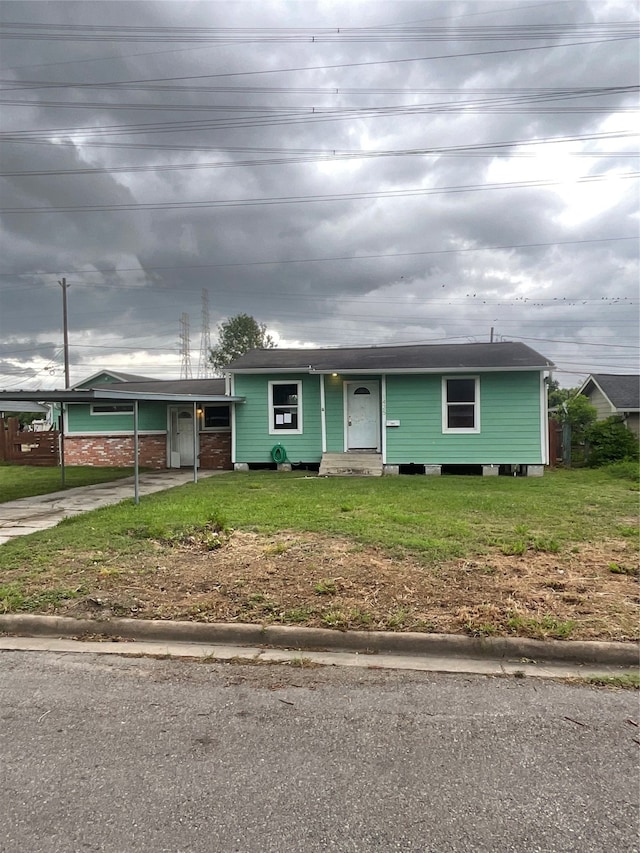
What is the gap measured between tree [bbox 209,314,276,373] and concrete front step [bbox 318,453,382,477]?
95.8 feet

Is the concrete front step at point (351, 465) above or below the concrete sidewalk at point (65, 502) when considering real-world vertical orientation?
above

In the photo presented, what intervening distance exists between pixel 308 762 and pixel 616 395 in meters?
25.5

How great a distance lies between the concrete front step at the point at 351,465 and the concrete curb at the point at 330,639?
9.25m

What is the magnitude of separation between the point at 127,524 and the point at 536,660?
17.1 feet

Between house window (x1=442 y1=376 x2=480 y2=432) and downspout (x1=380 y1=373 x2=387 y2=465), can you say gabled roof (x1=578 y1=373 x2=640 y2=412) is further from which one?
downspout (x1=380 y1=373 x2=387 y2=465)

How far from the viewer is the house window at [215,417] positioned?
52.3 ft

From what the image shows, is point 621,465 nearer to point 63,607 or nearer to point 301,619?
point 301,619

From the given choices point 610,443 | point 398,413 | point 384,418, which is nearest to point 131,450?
point 384,418

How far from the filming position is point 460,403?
13539 mm

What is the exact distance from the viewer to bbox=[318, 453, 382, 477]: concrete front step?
13258mm

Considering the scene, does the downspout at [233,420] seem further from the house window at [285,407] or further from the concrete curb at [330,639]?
the concrete curb at [330,639]

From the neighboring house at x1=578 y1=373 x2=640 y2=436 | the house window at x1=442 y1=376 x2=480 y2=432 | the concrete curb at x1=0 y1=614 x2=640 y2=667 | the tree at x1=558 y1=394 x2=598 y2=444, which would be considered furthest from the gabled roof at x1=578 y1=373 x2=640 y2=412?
the concrete curb at x1=0 y1=614 x2=640 y2=667

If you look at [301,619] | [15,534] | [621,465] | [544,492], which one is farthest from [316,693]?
[621,465]

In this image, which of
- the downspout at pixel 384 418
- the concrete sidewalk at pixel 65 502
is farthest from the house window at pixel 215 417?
the downspout at pixel 384 418
